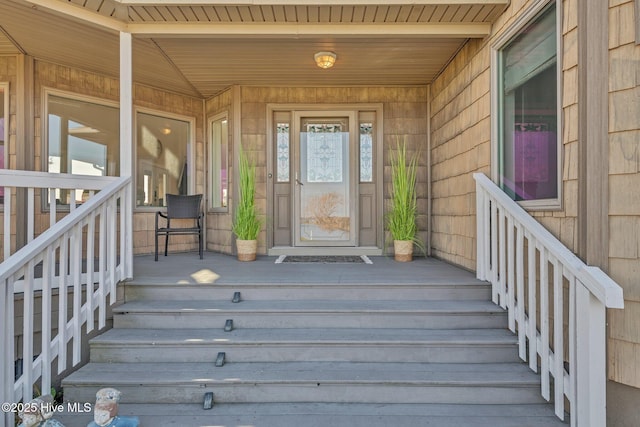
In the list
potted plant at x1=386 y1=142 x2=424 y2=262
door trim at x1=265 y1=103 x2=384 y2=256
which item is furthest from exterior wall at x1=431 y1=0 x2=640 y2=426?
door trim at x1=265 y1=103 x2=384 y2=256

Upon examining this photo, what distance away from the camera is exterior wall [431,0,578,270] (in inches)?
82.3

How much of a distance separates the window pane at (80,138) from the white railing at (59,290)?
174 cm

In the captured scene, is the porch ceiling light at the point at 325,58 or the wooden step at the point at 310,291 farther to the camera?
the porch ceiling light at the point at 325,58

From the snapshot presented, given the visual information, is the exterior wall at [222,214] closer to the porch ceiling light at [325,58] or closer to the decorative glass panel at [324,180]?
the decorative glass panel at [324,180]

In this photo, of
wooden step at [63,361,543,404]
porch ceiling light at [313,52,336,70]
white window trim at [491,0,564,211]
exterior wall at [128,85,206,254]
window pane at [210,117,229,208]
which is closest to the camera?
wooden step at [63,361,543,404]

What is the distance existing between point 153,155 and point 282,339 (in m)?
3.52

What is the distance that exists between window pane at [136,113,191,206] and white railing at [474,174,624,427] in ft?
12.9

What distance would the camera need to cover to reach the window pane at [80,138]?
162 inches

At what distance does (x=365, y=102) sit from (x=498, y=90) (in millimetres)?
1972

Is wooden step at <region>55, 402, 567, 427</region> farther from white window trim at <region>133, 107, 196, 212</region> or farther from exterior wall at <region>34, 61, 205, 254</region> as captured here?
white window trim at <region>133, 107, 196, 212</region>

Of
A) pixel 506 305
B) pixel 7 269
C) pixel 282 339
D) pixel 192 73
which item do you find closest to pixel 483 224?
pixel 506 305

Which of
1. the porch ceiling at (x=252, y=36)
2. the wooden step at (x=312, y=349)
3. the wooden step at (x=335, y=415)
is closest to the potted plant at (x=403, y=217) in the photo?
the porch ceiling at (x=252, y=36)

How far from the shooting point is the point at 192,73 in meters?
4.20

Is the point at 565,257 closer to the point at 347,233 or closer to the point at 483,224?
the point at 483,224
